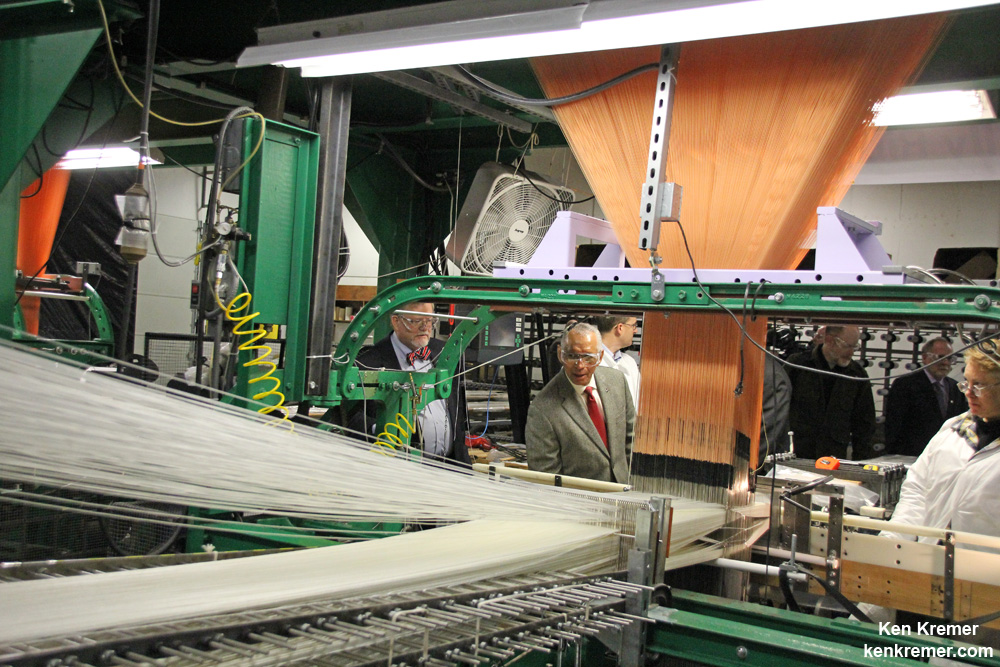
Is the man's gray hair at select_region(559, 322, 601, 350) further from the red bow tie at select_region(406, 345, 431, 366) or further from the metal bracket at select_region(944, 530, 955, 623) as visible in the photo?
the metal bracket at select_region(944, 530, 955, 623)

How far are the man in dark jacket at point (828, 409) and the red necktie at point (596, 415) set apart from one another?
243 centimetres

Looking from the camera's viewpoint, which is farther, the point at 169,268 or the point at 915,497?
the point at 169,268

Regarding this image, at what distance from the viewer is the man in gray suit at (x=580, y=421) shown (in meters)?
3.77

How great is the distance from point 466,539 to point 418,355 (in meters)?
2.05

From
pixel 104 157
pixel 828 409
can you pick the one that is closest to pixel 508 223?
pixel 828 409

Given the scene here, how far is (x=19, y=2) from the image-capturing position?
3232 mm

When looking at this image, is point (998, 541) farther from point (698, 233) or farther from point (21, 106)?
point (21, 106)

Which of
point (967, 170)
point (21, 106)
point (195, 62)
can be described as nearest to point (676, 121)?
point (21, 106)

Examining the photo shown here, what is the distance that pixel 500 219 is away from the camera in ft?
12.8

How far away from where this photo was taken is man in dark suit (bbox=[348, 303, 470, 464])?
394 centimetres

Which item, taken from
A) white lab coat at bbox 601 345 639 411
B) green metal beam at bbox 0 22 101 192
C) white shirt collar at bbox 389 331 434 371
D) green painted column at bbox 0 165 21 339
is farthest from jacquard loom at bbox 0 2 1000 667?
white lab coat at bbox 601 345 639 411

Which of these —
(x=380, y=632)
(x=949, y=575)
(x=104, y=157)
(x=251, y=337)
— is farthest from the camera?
(x=104, y=157)

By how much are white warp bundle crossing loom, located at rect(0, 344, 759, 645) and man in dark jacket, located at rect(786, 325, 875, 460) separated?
3.78 m

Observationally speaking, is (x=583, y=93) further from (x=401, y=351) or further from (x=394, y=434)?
(x=401, y=351)
